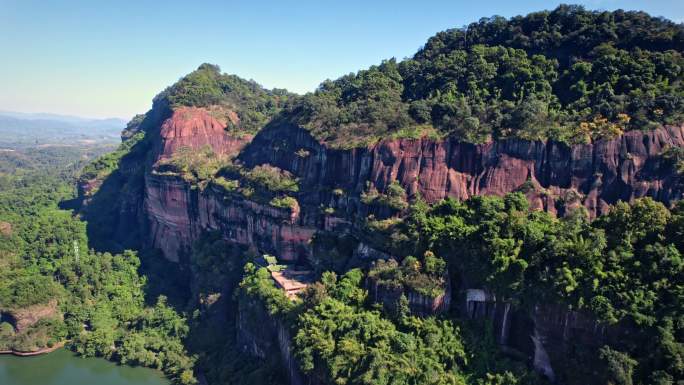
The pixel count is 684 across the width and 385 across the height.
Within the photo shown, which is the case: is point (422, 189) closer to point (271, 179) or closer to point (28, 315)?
point (271, 179)

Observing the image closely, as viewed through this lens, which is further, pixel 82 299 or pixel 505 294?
pixel 82 299

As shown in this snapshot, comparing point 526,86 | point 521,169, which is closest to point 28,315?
point 521,169

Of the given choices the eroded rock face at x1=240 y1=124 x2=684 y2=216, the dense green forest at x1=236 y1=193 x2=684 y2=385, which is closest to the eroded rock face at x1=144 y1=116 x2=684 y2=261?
the eroded rock face at x1=240 y1=124 x2=684 y2=216

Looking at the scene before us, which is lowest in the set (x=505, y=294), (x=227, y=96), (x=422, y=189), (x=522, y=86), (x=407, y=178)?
(x=505, y=294)

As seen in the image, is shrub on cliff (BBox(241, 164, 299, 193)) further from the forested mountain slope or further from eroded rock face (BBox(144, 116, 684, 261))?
eroded rock face (BBox(144, 116, 684, 261))

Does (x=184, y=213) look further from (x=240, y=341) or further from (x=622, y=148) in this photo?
(x=622, y=148)

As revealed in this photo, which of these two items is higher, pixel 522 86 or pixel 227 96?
pixel 522 86

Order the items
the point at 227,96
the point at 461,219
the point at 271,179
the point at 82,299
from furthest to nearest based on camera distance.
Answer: the point at 227,96, the point at 82,299, the point at 271,179, the point at 461,219

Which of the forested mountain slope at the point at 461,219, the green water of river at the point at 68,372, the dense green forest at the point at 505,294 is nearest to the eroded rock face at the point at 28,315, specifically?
the green water of river at the point at 68,372

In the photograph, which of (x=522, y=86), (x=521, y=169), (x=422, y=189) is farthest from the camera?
(x=522, y=86)
